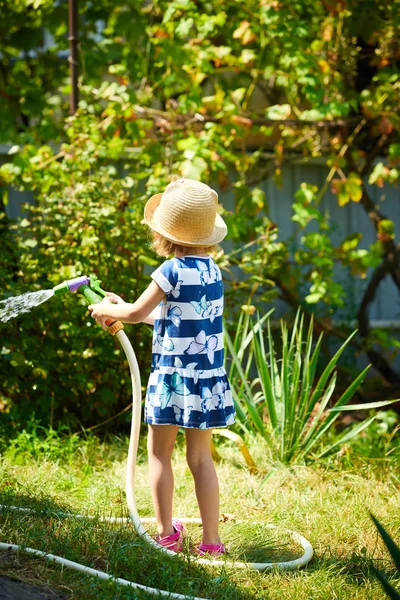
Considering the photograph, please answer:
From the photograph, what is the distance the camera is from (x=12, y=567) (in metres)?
2.46

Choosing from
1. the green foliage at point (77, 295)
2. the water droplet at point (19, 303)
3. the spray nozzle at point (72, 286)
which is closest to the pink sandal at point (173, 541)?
the spray nozzle at point (72, 286)

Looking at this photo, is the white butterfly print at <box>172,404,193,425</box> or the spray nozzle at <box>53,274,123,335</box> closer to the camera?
the white butterfly print at <box>172,404,193,425</box>

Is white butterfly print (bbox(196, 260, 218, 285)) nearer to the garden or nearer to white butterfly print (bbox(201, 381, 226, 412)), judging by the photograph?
white butterfly print (bbox(201, 381, 226, 412))

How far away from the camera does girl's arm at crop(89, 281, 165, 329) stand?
2762 millimetres

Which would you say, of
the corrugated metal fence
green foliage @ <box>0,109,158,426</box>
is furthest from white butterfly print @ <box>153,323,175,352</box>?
the corrugated metal fence

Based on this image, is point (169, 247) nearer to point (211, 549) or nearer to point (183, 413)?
point (183, 413)

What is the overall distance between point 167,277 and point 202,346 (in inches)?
10.8

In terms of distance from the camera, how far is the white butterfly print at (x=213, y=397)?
9.09 ft

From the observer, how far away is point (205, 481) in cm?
283

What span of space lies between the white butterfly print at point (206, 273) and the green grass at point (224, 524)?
0.95 metres

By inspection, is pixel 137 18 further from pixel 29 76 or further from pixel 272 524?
pixel 272 524

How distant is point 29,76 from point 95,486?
4.72 metres

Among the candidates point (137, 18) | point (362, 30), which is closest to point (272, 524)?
point (362, 30)

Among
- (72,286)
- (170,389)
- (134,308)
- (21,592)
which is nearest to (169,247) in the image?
(134,308)
